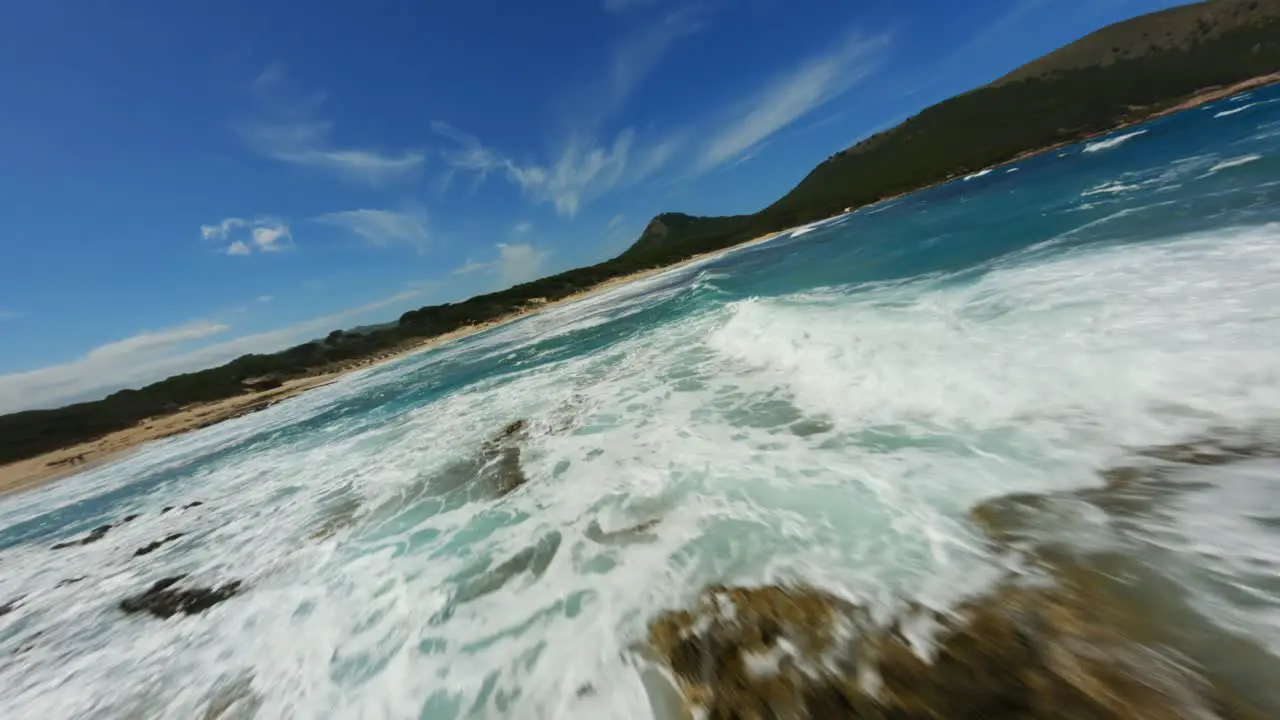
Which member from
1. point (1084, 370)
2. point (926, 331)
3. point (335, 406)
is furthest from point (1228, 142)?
point (335, 406)

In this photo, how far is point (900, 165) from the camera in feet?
405

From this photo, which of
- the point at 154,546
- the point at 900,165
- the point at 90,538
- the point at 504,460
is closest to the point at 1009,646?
the point at 504,460

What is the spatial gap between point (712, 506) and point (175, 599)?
7.97m

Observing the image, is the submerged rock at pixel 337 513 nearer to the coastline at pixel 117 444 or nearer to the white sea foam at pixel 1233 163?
the white sea foam at pixel 1233 163

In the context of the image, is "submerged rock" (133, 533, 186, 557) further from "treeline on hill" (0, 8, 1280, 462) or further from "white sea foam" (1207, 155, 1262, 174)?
"treeline on hill" (0, 8, 1280, 462)

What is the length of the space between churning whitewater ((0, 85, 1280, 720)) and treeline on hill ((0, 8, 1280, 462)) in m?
56.7

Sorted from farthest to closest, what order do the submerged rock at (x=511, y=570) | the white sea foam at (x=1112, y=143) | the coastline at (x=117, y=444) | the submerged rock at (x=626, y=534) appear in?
the white sea foam at (x=1112, y=143)
the coastline at (x=117, y=444)
the submerged rock at (x=626, y=534)
the submerged rock at (x=511, y=570)

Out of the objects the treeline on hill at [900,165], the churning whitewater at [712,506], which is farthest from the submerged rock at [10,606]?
the treeline on hill at [900,165]

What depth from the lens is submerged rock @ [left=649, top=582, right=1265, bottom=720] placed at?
2.34m

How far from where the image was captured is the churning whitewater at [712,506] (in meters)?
3.63

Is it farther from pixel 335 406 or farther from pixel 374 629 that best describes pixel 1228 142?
pixel 335 406

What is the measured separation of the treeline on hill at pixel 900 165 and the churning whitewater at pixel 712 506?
5665 cm

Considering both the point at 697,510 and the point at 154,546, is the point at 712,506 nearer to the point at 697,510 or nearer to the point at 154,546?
the point at 697,510

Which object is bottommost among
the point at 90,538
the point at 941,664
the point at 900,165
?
the point at 90,538
